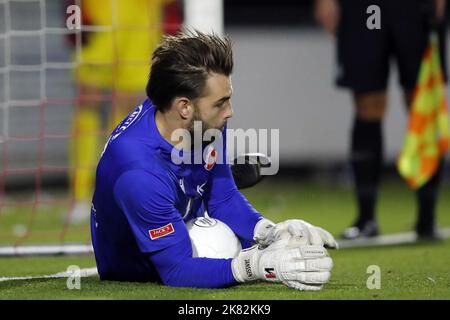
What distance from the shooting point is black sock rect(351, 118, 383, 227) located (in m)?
5.96

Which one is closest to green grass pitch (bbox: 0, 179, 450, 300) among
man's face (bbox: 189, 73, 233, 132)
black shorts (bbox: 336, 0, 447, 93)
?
man's face (bbox: 189, 73, 233, 132)

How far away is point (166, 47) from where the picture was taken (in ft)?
12.5

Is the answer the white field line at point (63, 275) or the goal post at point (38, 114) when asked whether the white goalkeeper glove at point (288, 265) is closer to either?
the white field line at point (63, 275)

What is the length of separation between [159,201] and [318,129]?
6.16 metres

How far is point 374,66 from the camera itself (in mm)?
5902

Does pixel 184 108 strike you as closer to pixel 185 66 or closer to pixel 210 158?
pixel 185 66

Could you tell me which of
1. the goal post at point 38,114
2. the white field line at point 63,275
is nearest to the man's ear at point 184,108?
the white field line at point 63,275

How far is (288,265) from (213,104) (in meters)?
0.66

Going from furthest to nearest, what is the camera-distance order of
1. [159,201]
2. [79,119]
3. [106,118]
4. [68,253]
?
1. [106,118]
2. [79,119]
3. [68,253]
4. [159,201]

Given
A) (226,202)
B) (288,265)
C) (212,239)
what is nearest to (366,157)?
(226,202)

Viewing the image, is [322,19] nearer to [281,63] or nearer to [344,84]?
[344,84]

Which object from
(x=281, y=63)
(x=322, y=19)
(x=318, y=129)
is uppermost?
(x=322, y=19)

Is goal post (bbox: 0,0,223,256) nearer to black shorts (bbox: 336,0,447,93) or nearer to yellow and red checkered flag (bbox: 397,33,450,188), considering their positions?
black shorts (bbox: 336,0,447,93)

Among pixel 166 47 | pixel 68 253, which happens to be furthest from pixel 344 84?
pixel 166 47
